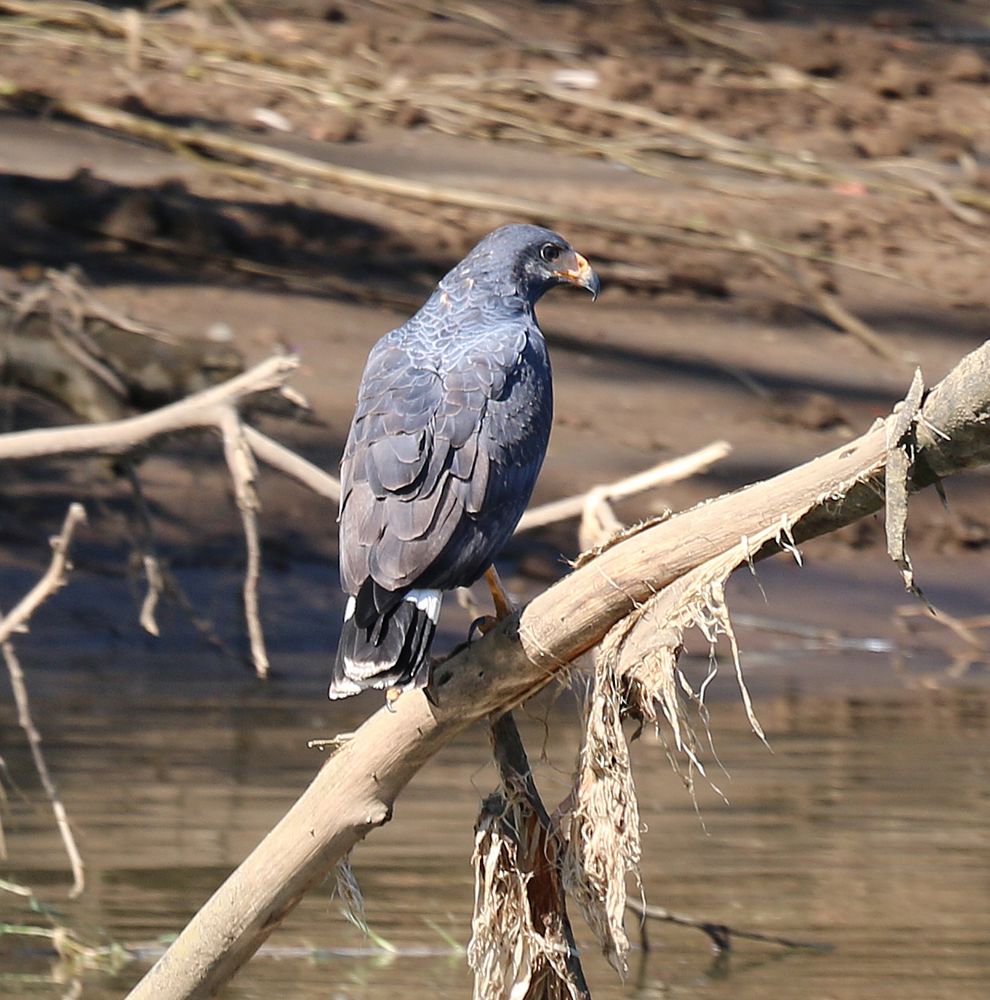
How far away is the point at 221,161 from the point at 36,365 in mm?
3696

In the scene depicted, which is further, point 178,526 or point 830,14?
point 830,14

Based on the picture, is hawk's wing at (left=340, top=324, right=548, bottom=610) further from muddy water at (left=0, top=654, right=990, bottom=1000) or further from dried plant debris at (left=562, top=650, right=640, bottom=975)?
muddy water at (left=0, top=654, right=990, bottom=1000)

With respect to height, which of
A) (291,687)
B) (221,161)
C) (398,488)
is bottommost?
(291,687)

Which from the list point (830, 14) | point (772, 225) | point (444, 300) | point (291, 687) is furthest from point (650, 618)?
point (830, 14)

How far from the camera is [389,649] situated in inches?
128

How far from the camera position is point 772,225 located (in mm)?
12188

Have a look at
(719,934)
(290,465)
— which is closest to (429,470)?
(290,465)

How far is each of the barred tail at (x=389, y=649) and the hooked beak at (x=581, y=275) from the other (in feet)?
4.09

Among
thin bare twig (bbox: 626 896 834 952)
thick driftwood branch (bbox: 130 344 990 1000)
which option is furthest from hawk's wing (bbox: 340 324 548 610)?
thin bare twig (bbox: 626 896 834 952)

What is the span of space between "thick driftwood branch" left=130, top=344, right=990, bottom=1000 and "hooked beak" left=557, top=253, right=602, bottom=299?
4.46ft

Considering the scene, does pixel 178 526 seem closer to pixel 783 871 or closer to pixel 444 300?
pixel 783 871

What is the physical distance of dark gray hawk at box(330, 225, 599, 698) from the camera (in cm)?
333

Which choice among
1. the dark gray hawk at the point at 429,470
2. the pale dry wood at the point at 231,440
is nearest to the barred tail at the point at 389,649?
the dark gray hawk at the point at 429,470

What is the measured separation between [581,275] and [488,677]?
4.77 ft
